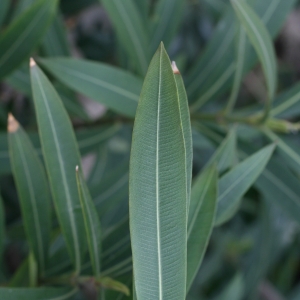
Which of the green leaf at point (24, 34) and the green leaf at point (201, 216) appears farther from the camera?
the green leaf at point (24, 34)

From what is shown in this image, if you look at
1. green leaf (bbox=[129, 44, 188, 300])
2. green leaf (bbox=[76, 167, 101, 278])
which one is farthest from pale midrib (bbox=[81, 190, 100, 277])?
green leaf (bbox=[129, 44, 188, 300])

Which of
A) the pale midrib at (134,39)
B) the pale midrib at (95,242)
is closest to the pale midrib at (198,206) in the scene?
the pale midrib at (95,242)

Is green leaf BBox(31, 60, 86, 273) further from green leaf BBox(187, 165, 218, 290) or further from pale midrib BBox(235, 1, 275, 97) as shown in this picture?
pale midrib BBox(235, 1, 275, 97)

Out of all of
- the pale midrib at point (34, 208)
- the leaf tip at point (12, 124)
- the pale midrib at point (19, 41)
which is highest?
the pale midrib at point (19, 41)

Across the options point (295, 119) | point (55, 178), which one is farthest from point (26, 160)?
point (295, 119)

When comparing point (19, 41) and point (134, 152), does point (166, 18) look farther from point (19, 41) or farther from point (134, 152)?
point (134, 152)

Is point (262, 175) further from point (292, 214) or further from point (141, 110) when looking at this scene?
point (141, 110)

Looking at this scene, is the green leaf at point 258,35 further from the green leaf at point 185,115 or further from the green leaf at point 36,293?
the green leaf at point 36,293
